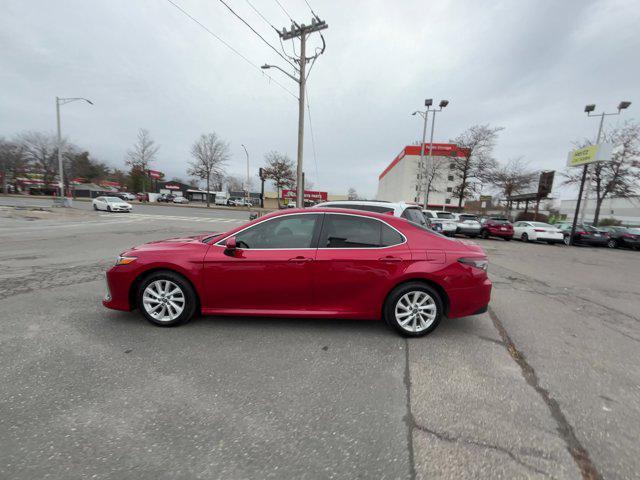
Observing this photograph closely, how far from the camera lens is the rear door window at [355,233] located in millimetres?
3533

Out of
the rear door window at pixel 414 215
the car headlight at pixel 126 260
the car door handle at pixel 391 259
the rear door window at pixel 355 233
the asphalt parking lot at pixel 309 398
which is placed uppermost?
the rear door window at pixel 414 215

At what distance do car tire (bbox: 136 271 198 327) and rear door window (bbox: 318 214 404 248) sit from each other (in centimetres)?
175

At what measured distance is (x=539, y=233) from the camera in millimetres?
17641

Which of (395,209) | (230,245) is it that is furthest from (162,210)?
(230,245)

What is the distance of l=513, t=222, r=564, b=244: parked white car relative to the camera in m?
17.5

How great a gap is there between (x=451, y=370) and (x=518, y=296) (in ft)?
12.2

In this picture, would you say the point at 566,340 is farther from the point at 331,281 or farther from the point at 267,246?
the point at 267,246

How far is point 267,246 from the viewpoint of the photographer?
3.55 metres

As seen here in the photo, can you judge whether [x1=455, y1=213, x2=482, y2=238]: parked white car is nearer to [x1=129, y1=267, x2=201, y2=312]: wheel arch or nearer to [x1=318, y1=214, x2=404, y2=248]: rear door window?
Result: [x1=318, y1=214, x2=404, y2=248]: rear door window

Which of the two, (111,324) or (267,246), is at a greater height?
(267,246)

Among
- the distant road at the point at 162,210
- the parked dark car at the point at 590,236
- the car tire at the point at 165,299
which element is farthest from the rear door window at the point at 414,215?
the distant road at the point at 162,210

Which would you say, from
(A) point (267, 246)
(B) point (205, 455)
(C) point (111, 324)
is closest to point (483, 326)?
(A) point (267, 246)

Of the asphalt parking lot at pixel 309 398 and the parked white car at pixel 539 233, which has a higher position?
the parked white car at pixel 539 233

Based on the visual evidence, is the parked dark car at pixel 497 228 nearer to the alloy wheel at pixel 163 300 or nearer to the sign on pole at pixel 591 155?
the sign on pole at pixel 591 155
